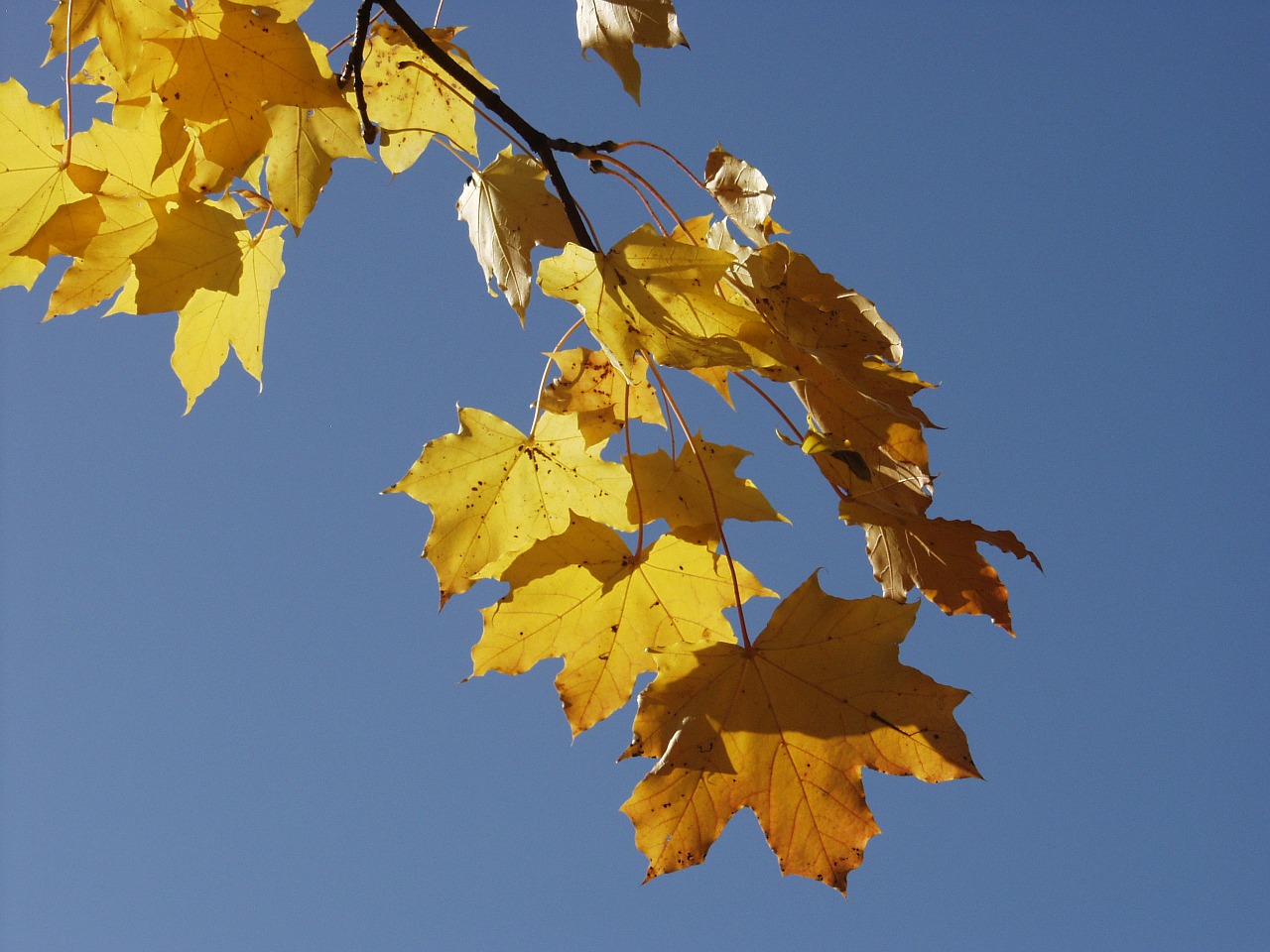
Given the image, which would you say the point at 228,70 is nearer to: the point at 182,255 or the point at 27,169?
the point at 182,255

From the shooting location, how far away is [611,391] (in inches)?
41.2

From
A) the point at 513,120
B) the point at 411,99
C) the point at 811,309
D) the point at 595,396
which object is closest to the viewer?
the point at 513,120

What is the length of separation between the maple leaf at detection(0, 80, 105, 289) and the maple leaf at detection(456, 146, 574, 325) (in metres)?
0.45

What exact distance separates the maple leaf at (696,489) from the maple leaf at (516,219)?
0.71 feet

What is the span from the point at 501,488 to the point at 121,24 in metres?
0.59

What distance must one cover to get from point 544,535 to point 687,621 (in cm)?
20

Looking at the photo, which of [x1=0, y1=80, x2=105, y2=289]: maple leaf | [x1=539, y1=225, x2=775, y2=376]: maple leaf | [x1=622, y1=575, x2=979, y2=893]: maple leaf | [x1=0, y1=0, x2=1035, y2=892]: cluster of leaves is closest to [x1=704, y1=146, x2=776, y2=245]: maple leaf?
[x1=0, y1=0, x2=1035, y2=892]: cluster of leaves

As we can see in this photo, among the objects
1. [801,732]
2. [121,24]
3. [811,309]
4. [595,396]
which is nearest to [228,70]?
[121,24]

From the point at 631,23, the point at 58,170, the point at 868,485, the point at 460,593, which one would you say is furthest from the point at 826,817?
the point at 58,170

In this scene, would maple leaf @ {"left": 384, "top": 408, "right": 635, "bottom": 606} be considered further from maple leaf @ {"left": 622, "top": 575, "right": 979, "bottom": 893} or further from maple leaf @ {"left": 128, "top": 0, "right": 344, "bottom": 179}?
maple leaf @ {"left": 128, "top": 0, "right": 344, "bottom": 179}

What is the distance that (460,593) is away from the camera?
1016mm

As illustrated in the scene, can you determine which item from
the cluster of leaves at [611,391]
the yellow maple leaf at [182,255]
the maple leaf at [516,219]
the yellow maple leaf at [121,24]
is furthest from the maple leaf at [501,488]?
the yellow maple leaf at [121,24]

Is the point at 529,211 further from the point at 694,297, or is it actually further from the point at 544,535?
the point at 544,535

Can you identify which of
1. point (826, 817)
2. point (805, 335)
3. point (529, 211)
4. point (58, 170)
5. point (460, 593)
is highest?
point (58, 170)
